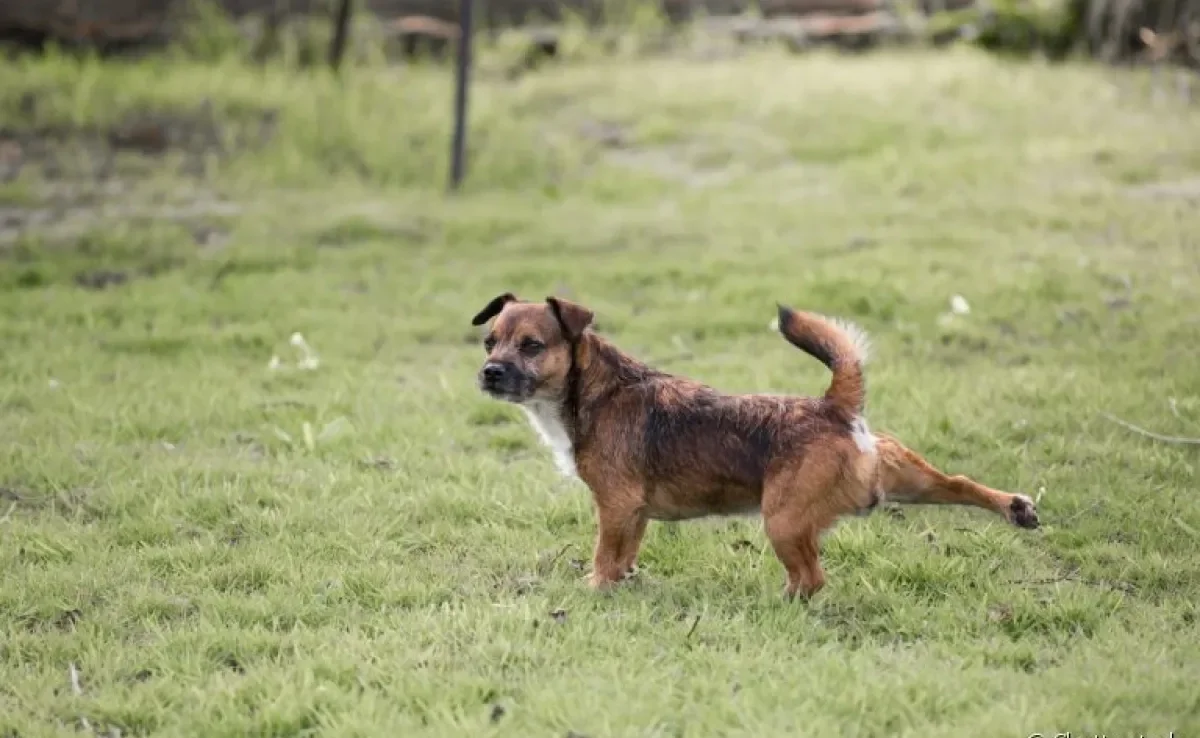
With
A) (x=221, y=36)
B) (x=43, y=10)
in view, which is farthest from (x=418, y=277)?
(x=43, y=10)

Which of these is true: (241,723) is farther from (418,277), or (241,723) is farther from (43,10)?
(43,10)

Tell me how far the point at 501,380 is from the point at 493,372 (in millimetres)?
40

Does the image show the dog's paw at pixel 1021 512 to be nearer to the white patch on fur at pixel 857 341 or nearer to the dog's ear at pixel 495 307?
the white patch on fur at pixel 857 341

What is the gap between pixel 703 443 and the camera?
5273mm

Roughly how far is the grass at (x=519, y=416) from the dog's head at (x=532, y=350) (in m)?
0.70

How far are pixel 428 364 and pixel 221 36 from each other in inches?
368

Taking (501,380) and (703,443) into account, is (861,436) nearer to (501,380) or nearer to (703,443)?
(703,443)

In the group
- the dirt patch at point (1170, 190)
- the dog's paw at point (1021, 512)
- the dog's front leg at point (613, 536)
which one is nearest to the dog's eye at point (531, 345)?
the dog's front leg at point (613, 536)

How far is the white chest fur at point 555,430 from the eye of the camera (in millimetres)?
5508

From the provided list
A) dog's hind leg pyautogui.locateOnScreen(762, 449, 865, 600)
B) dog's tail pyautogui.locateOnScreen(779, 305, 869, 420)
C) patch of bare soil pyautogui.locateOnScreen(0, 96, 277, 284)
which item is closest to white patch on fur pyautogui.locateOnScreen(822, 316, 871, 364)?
dog's tail pyautogui.locateOnScreen(779, 305, 869, 420)

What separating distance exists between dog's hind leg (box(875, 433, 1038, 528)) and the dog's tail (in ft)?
0.65

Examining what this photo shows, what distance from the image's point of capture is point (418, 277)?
10.5 m

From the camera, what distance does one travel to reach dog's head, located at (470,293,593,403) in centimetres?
533

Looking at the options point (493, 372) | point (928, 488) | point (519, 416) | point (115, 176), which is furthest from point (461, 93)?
point (928, 488)
